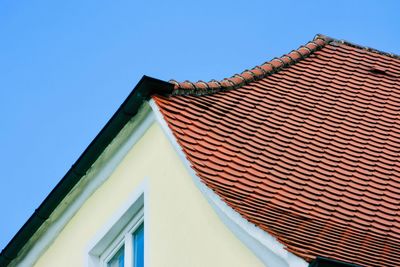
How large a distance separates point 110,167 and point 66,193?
2.22 ft

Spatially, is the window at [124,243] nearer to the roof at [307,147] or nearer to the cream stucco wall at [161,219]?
the cream stucco wall at [161,219]

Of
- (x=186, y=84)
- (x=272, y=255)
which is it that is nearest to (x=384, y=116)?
(x=186, y=84)

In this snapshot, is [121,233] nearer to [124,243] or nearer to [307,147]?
[124,243]

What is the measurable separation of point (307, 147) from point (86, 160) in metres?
2.36

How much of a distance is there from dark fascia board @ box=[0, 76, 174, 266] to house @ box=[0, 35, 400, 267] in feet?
0.05

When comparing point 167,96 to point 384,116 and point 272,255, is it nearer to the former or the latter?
point 384,116

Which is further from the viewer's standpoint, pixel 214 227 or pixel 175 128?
pixel 175 128

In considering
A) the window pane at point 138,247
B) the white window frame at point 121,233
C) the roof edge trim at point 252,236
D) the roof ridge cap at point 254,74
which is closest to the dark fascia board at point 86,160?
the roof ridge cap at point 254,74

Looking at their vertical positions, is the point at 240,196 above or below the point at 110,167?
below

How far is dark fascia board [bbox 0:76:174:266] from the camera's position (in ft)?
39.8

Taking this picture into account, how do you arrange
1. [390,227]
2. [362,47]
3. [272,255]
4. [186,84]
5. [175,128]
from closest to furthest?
[272,255]
[390,227]
[175,128]
[186,84]
[362,47]

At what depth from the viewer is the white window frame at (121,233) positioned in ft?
40.0

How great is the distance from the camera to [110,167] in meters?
12.8

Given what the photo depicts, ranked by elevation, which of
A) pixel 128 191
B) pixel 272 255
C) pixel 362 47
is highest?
pixel 362 47
